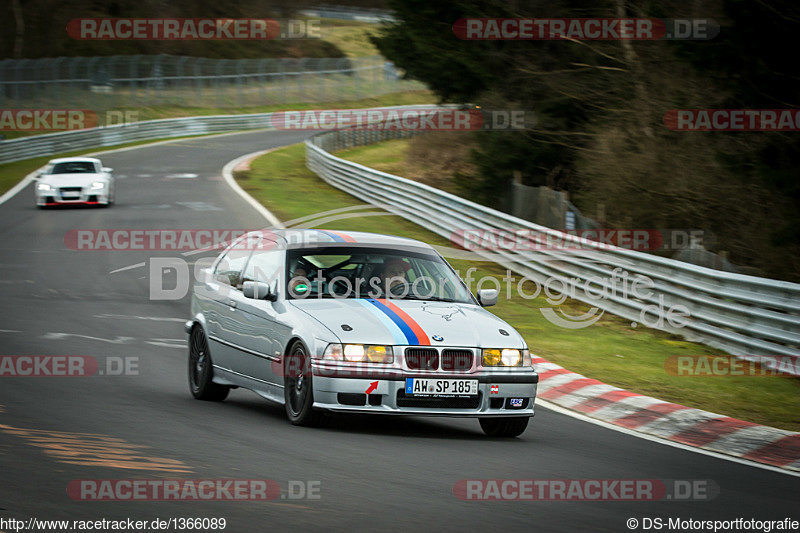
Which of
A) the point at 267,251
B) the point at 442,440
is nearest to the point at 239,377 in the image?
the point at 267,251

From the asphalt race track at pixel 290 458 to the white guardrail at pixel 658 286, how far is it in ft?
14.6

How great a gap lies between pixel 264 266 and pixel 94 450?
3017 millimetres

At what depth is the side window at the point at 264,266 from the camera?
32.4 feet

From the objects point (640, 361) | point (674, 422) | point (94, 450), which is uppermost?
point (94, 450)

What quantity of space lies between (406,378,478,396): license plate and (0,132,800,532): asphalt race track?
0.38 m

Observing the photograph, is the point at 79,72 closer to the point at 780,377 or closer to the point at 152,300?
the point at 152,300

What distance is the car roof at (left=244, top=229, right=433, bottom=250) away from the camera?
10.0 metres

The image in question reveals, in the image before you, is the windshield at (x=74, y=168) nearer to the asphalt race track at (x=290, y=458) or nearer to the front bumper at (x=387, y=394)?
the asphalt race track at (x=290, y=458)

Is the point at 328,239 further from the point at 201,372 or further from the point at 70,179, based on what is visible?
the point at 70,179

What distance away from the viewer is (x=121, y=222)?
1108 inches

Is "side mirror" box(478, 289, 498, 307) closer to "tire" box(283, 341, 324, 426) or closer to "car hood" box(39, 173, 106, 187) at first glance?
"tire" box(283, 341, 324, 426)

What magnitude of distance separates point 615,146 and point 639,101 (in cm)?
155

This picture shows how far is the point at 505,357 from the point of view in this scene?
898 cm

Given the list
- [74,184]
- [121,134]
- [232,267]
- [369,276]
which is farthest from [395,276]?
[121,134]
